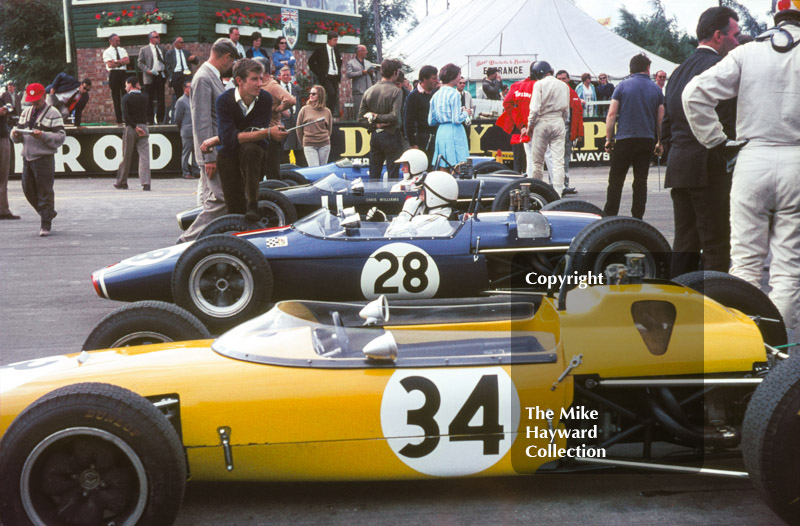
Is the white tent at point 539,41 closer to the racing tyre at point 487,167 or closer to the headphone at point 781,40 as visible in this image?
the racing tyre at point 487,167

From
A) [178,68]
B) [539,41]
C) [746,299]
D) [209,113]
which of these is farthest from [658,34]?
[746,299]

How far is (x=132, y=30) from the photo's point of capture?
935 inches

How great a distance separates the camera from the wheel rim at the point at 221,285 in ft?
20.1

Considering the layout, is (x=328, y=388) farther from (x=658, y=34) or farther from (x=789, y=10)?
(x=658, y=34)

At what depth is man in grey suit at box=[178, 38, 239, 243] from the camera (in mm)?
8156

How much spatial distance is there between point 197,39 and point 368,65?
7.30m

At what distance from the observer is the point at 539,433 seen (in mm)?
3410

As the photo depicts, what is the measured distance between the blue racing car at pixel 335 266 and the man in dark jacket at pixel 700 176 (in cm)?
21

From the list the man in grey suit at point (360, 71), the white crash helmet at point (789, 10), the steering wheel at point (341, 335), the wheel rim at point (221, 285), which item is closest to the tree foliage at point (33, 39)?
the man in grey suit at point (360, 71)

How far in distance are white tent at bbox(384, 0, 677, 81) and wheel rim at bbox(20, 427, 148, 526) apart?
28.2m

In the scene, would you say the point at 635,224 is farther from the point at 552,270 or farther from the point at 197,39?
the point at 197,39

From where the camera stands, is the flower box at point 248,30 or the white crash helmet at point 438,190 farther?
the flower box at point 248,30

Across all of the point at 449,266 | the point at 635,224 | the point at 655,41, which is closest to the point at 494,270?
the point at 449,266

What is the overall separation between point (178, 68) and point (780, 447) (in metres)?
18.4
